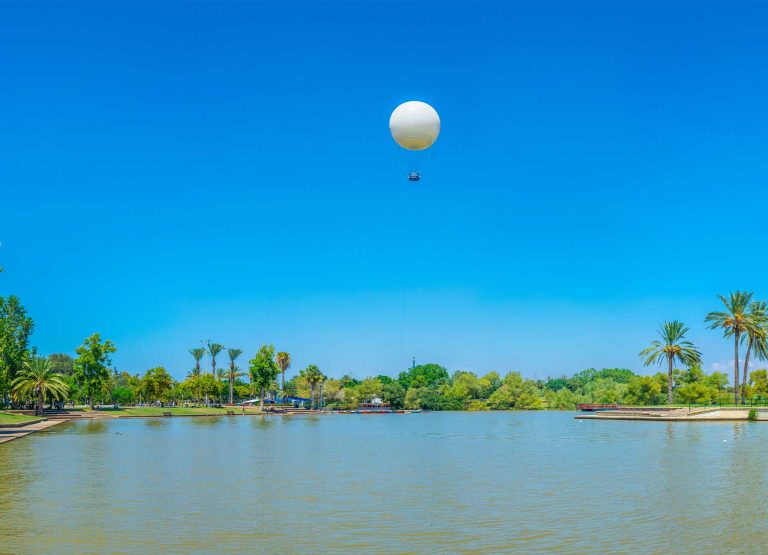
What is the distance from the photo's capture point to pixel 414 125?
28.2 meters

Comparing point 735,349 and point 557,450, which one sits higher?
point 735,349

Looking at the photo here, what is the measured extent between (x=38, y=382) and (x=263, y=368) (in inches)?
1684

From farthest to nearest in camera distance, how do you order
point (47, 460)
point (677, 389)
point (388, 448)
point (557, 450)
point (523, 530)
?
point (677, 389) → point (388, 448) → point (557, 450) → point (47, 460) → point (523, 530)

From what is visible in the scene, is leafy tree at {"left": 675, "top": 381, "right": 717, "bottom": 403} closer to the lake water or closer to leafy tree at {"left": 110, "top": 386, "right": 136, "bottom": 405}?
the lake water

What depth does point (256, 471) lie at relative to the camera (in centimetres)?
3062

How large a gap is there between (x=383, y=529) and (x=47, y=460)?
2400 cm

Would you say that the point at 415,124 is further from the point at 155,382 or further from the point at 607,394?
the point at 607,394

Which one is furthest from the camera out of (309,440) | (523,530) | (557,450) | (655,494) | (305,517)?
(309,440)

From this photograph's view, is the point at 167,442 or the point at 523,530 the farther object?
the point at 167,442

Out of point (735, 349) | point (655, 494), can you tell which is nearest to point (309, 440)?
point (655, 494)

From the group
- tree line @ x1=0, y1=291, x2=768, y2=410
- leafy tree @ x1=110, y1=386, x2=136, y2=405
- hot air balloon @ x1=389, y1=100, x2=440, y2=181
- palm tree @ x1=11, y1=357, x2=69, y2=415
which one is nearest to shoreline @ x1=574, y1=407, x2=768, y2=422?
tree line @ x1=0, y1=291, x2=768, y2=410

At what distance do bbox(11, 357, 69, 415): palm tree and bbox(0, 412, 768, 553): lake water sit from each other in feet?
146

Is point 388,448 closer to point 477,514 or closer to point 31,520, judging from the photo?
point 477,514

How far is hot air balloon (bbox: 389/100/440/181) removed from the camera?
28.2m
